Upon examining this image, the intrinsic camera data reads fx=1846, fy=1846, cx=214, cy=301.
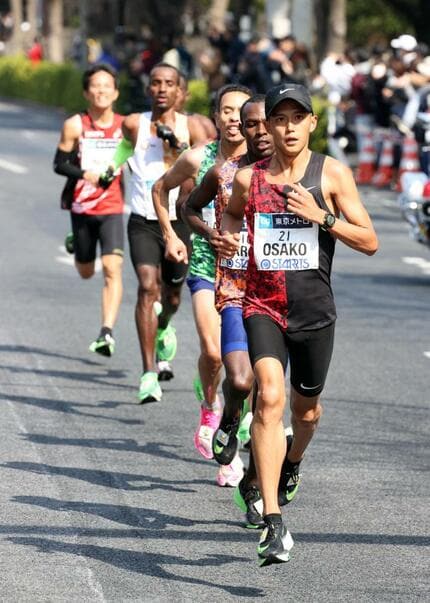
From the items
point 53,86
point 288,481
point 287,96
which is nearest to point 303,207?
point 287,96

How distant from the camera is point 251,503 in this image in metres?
7.59

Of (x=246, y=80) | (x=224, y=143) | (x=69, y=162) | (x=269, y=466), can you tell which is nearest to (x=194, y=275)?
(x=224, y=143)

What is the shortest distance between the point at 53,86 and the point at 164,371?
42866 millimetres

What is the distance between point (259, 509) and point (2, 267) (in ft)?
35.0

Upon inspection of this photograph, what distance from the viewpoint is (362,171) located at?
27266 millimetres

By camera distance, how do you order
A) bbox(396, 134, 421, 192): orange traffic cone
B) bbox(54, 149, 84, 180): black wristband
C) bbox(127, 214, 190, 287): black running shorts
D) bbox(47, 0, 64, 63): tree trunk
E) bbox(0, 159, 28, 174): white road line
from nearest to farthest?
bbox(127, 214, 190, 287): black running shorts < bbox(54, 149, 84, 180): black wristband < bbox(396, 134, 421, 192): orange traffic cone < bbox(0, 159, 28, 174): white road line < bbox(47, 0, 64, 63): tree trunk

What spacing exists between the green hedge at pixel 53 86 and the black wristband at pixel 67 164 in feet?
57.6

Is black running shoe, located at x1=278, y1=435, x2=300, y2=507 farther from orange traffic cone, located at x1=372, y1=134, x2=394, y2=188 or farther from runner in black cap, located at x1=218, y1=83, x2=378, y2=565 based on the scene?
orange traffic cone, located at x1=372, y1=134, x2=394, y2=188

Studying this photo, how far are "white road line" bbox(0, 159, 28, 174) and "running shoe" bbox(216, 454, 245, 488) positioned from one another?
22068 millimetres

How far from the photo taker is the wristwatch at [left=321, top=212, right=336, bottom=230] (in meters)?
6.88

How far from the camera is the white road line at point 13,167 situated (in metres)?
30.5

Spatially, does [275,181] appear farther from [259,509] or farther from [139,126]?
[139,126]

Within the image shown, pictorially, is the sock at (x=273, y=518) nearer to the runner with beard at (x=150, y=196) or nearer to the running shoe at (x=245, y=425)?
the running shoe at (x=245, y=425)

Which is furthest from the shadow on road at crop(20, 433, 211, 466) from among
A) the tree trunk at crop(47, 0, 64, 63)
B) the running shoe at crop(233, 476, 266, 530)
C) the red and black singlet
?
the tree trunk at crop(47, 0, 64, 63)
